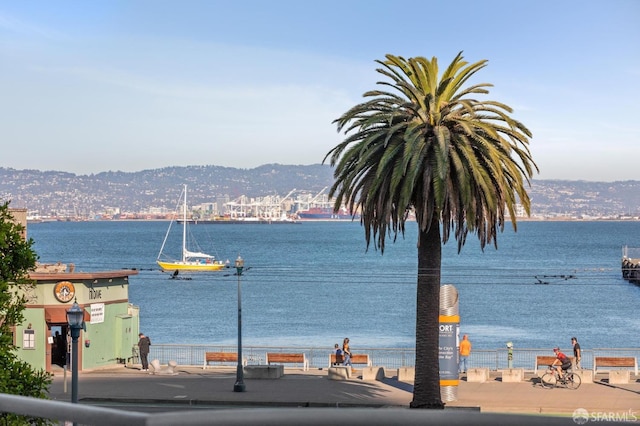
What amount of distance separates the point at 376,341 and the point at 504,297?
4821cm

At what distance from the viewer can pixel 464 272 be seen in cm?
16662

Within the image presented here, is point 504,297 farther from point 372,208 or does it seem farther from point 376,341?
point 372,208

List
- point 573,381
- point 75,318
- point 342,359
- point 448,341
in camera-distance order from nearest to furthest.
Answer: point 75,318 < point 448,341 < point 573,381 < point 342,359

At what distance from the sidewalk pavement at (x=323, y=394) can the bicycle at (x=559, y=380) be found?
465 millimetres

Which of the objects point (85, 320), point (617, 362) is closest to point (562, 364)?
point (617, 362)

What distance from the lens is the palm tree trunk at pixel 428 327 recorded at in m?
31.9

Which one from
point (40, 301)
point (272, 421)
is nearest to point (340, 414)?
point (272, 421)

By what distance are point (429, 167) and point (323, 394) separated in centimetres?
1009

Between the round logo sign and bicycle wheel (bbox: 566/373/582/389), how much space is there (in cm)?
2121

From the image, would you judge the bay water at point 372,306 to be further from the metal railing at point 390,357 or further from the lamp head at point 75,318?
the lamp head at point 75,318

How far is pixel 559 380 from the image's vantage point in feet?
125

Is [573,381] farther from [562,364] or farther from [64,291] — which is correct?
[64,291]

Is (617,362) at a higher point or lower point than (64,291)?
lower

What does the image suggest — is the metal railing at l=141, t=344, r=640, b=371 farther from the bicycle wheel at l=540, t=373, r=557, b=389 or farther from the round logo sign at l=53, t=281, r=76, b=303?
the bicycle wheel at l=540, t=373, r=557, b=389
